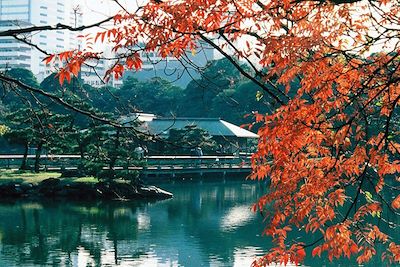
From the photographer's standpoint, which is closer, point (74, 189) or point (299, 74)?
point (299, 74)

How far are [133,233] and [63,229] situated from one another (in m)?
1.68

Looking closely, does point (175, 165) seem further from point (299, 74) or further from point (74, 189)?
point (299, 74)

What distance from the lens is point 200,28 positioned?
11.9 feet

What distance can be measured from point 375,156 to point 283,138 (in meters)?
0.50

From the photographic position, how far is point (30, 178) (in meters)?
22.0

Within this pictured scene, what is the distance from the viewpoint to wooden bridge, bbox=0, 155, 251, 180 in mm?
25500

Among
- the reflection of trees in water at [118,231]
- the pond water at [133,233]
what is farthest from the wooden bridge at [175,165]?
the reflection of trees in water at [118,231]

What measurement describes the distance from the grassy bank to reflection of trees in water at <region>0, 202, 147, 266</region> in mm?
2137

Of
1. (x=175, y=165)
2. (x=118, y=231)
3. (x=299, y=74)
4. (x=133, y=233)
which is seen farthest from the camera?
(x=175, y=165)

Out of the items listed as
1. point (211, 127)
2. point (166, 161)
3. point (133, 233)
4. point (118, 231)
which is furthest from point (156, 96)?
point (133, 233)

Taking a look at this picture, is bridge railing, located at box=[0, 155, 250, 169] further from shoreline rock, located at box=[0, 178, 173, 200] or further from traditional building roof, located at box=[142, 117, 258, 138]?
shoreline rock, located at box=[0, 178, 173, 200]

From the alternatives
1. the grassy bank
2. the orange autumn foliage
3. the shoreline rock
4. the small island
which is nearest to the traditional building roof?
the grassy bank

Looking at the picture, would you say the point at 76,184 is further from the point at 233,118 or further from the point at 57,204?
the point at 233,118

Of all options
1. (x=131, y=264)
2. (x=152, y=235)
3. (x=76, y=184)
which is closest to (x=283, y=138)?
(x=131, y=264)
